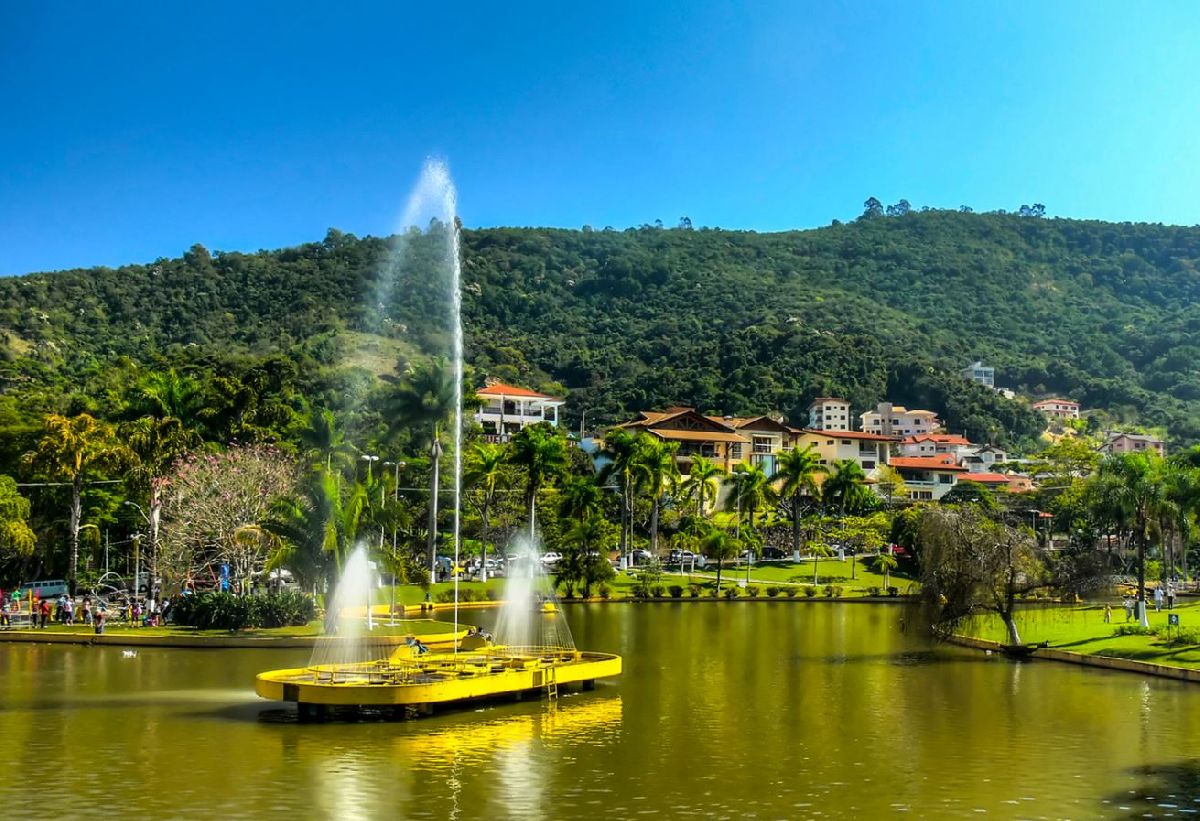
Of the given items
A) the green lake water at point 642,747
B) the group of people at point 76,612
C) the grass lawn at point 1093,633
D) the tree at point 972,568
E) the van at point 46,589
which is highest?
the tree at point 972,568

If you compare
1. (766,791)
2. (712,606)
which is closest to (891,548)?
(712,606)

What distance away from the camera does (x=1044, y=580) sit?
47.0m

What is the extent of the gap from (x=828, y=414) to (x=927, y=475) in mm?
31987

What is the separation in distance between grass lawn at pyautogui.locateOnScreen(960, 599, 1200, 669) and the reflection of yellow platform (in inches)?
787

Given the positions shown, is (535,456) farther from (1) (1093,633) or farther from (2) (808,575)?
(1) (1093,633)

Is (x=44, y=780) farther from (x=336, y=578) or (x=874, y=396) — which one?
(x=874, y=396)

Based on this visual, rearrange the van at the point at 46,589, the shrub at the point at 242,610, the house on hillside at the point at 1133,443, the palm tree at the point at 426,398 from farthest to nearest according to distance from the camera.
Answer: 1. the house on hillside at the point at 1133,443
2. the palm tree at the point at 426,398
3. the van at the point at 46,589
4. the shrub at the point at 242,610

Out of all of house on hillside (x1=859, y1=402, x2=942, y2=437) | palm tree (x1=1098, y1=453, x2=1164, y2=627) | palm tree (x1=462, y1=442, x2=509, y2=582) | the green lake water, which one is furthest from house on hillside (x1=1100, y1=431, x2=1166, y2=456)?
the green lake water

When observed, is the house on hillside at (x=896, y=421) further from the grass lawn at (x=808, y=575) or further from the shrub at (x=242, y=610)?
the shrub at (x=242, y=610)

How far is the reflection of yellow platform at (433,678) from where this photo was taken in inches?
1155

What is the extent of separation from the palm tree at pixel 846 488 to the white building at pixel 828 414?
205 feet

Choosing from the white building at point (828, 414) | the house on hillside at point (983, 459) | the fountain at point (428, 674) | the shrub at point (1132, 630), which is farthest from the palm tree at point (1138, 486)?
the white building at point (828, 414)

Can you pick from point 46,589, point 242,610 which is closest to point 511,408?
point 46,589

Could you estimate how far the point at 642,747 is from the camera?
26.5 meters
